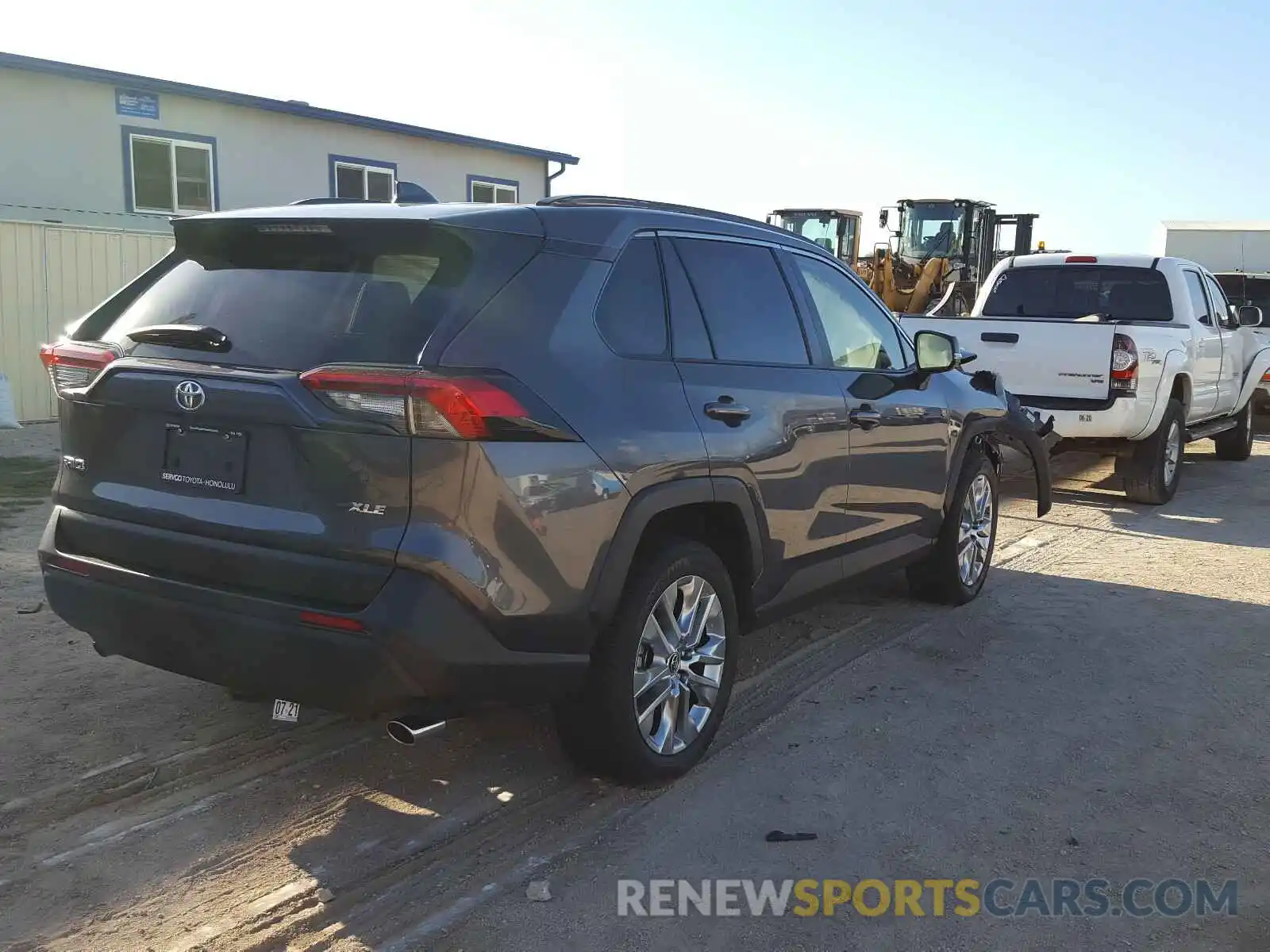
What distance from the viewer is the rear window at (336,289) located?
3.12 m

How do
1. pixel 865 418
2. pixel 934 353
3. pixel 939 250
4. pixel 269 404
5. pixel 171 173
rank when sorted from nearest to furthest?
1. pixel 269 404
2. pixel 865 418
3. pixel 934 353
4. pixel 171 173
5. pixel 939 250

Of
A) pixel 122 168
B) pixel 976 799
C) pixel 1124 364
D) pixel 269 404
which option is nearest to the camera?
pixel 269 404

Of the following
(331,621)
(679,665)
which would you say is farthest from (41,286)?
(331,621)

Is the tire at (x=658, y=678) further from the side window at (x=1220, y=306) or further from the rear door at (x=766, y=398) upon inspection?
the side window at (x=1220, y=306)

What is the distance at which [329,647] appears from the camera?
3.04 metres

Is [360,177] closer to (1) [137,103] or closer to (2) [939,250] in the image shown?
(1) [137,103]

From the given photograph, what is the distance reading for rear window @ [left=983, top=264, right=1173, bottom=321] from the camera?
9.96 m

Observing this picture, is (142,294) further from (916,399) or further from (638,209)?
(916,399)

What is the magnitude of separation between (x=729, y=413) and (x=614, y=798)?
136 cm

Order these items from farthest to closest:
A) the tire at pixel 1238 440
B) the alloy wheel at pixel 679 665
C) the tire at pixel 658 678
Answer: the tire at pixel 1238 440 → the alloy wheel at pixel 679 665 → the tire at pixel 658 678

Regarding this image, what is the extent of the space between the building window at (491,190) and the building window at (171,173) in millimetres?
4962

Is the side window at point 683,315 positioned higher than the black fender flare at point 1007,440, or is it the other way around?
the side window at point 683,315

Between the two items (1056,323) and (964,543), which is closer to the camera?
(964,543)

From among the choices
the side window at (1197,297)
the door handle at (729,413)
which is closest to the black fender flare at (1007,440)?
the door handle at (729,413)
